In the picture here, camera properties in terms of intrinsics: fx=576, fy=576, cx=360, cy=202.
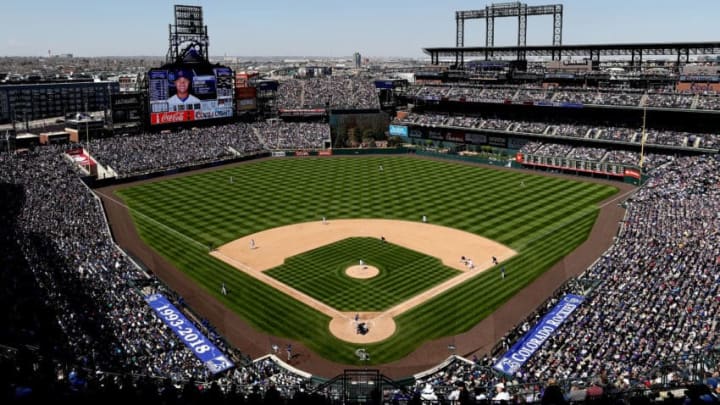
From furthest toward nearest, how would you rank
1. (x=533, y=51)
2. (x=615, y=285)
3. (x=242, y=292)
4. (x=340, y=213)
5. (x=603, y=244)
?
(x=533, y=51) → (x=340, y=213) → (x=603, y=244) → (x=242, y=292) → (x=615, y=285)

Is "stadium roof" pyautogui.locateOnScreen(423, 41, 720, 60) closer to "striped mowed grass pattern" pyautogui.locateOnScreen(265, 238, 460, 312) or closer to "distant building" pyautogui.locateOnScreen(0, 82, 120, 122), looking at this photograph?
"striped mowed grass pattern" pyautogui.locateOnScreen(265, 238, 460, 312)

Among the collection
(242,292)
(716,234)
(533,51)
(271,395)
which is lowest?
(242,292)

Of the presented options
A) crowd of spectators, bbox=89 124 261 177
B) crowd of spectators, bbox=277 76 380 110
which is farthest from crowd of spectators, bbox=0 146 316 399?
crowd of spectators, bbox=277 76 380 110

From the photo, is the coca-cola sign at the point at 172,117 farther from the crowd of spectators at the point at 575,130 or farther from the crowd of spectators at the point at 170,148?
the crowd of spectators at the point at 575,130

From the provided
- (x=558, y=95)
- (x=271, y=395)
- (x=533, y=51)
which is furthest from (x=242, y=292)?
(x=533, y=51)

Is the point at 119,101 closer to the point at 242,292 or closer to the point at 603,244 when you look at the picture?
the point at 242,292

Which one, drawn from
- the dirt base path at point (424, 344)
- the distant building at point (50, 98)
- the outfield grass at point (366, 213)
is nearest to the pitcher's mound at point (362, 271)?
the outfield grass at point (366, 213)
